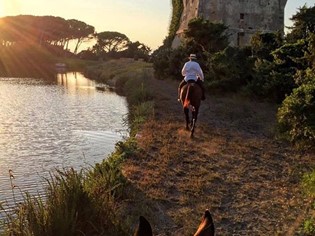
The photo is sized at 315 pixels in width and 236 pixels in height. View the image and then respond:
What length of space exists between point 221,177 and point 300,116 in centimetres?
344

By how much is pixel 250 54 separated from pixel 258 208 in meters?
16.6

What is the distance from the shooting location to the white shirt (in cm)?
1239

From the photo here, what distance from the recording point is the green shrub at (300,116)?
1027 centimetres

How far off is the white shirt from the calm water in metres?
3.14

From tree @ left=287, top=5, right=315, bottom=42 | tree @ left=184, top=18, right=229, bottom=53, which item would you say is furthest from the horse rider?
tree @ left=184, top=18, right=229, bottom=53

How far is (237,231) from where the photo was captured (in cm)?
588

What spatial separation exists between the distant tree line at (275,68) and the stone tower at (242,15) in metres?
9.51

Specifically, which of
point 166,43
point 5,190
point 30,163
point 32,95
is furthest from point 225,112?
point 166,43

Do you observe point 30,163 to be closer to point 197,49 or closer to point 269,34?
point 269,34

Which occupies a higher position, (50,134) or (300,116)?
(300,116)

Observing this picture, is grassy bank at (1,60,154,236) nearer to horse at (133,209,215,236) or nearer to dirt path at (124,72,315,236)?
dirt path at (124,72,315,236)

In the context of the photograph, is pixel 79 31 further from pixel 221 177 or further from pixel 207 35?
pixel 221 177

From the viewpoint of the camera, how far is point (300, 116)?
34.6ft

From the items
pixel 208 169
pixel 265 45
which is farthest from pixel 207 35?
pixel 208 169
